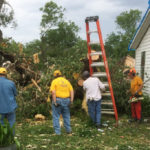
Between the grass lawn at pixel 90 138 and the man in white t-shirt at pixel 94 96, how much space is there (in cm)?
29

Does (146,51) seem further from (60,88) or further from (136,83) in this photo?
(60,88)

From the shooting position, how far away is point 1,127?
4.59 meters

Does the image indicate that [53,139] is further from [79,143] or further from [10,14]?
[10,14]

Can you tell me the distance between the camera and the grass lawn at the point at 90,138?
5531 mm

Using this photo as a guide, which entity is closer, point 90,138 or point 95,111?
point 90,138

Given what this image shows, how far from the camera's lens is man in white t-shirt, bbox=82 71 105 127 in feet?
26.4

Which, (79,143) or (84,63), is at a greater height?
(84,63)

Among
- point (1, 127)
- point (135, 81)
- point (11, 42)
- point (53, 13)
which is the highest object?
point (53, 13)

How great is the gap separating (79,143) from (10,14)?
2779cm

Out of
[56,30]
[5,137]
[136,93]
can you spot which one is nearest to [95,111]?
[136,93]

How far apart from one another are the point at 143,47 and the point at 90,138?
7415 mm

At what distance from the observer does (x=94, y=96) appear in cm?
802

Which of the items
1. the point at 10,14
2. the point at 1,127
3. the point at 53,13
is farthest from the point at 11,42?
the point at 53,13

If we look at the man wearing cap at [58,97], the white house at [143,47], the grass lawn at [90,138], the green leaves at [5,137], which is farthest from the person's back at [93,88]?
the green leaves at [5,137]
